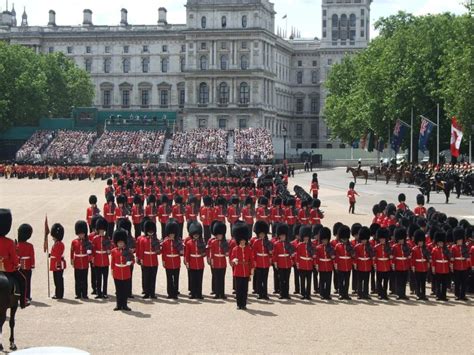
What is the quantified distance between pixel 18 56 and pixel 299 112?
53.2 metres

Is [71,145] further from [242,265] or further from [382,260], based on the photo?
[242,265]

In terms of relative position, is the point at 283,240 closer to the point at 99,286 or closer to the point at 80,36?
the point at 99,286

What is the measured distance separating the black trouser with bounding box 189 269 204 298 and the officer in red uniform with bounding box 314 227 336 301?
92.4 inches

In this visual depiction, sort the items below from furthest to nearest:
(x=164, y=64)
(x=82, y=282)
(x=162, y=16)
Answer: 1. (x=162, y=16)
2. (x=164, y=64)
3. (x=82, y=282)

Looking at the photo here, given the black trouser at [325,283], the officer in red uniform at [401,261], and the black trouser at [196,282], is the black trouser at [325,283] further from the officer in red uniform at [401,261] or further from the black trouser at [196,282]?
the black trouser at [196,282]

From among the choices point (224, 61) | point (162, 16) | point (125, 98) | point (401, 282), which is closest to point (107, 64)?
point (125, 98)

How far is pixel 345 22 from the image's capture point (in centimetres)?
13638

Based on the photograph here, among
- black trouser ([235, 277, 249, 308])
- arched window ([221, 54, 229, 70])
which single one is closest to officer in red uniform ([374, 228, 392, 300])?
black trouser ([235, 277, 249, 308])

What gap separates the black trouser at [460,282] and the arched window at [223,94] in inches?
3962

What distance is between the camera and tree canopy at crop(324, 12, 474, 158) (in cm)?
5516

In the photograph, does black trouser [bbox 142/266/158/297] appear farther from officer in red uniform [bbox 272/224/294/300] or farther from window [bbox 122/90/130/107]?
window [bbox 122/90/130/107]

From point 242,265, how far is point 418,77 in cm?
5249

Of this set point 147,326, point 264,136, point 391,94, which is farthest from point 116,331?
point 264,136

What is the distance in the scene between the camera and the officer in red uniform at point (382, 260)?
19.6 meters
